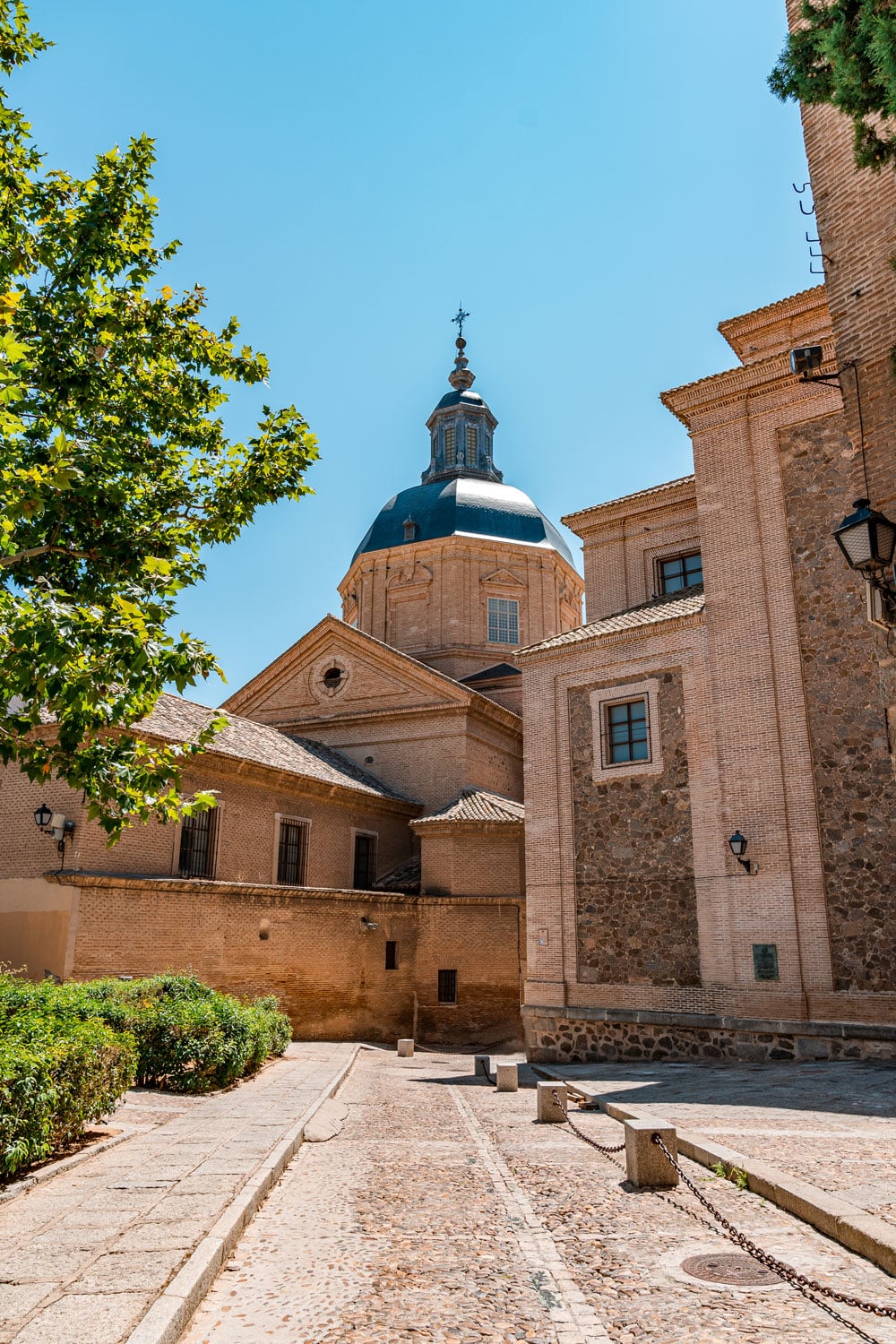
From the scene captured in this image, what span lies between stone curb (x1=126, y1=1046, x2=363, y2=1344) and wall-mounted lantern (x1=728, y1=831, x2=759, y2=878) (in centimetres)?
933

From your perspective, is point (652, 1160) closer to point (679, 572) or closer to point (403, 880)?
point (679, 572)

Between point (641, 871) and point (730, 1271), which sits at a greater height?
point (641, 871)

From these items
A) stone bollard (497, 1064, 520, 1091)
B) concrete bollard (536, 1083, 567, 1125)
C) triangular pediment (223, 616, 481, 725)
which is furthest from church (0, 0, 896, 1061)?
concrete bollard (536, 1083, 567, 1125)

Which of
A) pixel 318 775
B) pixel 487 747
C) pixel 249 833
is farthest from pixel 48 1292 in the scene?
pixel 487 747

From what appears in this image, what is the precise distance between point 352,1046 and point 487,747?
35.6 feet

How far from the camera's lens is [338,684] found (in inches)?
1148

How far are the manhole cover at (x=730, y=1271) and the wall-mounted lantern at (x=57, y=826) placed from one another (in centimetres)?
1431

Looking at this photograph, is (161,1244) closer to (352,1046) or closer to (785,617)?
(785,617)

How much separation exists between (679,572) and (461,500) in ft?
53.3

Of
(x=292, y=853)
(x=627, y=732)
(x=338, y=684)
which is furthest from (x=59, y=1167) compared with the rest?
(x=338, y=684)

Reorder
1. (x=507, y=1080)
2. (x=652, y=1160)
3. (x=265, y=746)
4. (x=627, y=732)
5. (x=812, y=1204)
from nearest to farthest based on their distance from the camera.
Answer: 1. (x=812, y=1204)
2. (x=652, y=1160)
3. (x=507, y=1080)
4. (x=627, y=732)
5. (x=265, y=746)

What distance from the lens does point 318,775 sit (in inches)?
900

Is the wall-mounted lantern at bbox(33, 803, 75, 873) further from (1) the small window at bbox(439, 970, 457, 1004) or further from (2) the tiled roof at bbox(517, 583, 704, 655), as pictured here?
(1) the small window at bbox(439, 970, 457, 1004)

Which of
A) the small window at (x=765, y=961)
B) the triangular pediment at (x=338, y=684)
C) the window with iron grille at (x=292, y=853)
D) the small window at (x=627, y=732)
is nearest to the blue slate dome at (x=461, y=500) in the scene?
the triangular pediment at (x=338, y=684)
